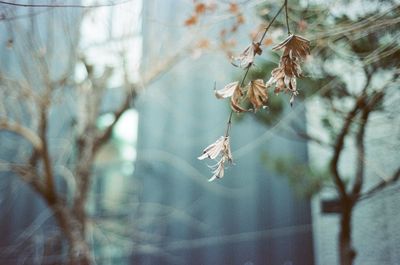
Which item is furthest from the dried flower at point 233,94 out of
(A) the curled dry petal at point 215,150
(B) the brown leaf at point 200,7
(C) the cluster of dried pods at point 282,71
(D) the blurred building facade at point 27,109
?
(D) the blurred building facade at point 27,109

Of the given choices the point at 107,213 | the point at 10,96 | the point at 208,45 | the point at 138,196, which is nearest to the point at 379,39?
the point at 208,45

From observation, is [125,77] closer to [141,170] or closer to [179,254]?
[141,170]

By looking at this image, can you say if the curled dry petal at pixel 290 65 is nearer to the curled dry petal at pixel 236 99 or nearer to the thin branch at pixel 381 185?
the curled dry petal at pixel 236 99

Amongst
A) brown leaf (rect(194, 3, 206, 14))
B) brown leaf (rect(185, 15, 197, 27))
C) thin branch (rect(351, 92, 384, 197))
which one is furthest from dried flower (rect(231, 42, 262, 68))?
brown leaf (rect(185, 15, 197, 27))

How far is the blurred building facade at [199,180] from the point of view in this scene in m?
2.54

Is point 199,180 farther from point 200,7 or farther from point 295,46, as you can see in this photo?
point 295,46

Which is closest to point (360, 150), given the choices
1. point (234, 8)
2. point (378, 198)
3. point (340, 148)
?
point (340, 148)

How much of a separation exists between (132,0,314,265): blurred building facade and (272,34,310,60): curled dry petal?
52.6 inches

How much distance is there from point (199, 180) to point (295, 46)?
203cm

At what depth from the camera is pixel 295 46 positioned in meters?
1.10

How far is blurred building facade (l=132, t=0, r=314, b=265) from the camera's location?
254 centimetres

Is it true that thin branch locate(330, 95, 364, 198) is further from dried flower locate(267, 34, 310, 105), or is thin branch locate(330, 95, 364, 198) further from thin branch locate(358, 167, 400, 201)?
dried flower locate(267, 34, 310, 105)

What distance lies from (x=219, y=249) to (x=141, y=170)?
0.86m

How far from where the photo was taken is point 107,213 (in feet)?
11.2
